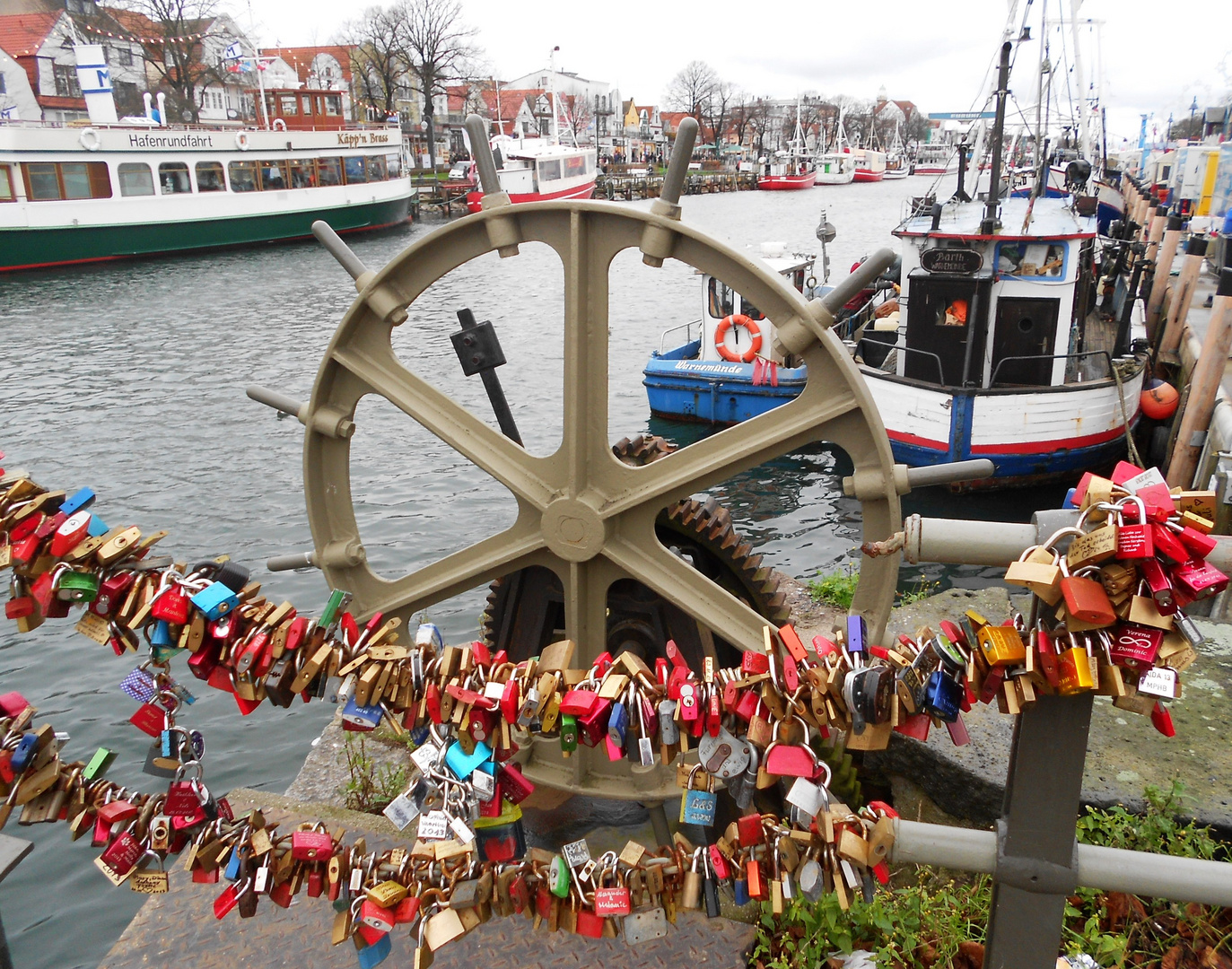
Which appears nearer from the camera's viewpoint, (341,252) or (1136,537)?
(1136,537)

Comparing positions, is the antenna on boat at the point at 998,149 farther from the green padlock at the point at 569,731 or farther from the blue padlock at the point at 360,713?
the blue padlock at the point at 360,713

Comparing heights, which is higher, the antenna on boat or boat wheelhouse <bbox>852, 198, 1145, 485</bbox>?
the antenna on boat

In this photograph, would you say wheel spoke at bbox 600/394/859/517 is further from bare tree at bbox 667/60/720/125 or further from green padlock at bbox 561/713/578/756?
→ bare tree at bbox 667/60/720/125

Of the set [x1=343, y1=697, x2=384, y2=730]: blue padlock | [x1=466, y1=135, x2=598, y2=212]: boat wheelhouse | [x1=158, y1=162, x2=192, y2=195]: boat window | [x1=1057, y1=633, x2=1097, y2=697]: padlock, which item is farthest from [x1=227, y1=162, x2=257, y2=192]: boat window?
[x1=1057, y1=633, x2=1097, y2=697]: padlock

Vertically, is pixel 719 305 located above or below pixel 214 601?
below

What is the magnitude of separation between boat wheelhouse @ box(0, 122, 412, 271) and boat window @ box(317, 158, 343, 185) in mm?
43

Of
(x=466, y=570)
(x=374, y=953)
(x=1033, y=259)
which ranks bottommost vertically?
(x=374, y=953)

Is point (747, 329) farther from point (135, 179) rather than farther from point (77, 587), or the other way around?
point (135, 179)

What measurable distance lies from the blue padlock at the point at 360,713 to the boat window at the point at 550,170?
4551cm

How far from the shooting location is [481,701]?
243cm

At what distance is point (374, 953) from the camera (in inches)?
102

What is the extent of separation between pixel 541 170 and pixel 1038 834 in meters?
46.4

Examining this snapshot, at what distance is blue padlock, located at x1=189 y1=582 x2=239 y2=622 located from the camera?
2.36 metres

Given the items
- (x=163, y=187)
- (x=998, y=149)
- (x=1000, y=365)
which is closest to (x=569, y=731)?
(x=1000, y=365)
